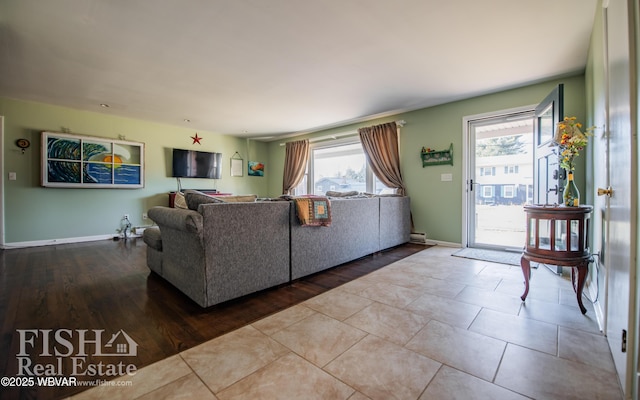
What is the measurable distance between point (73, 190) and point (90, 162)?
22.5 inches

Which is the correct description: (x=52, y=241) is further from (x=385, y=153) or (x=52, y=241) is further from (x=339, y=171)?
(x=385, y=153)

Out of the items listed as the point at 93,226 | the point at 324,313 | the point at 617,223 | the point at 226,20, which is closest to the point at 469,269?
the point at 617,223

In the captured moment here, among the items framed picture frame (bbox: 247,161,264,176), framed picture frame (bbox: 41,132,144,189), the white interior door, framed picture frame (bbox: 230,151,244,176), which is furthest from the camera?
framed picture frame (bbox: 247,161,264,176)

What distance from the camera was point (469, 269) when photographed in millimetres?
2990

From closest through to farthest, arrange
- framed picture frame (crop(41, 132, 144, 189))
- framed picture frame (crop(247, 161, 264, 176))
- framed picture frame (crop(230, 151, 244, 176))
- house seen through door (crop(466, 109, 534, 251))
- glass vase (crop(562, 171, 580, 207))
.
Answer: glass vase (crop(562, 171, 580, 207)), house seen through door (crop(466, 109, 534, 251)), framed picture frame (crop(41, 132, 144, 189)), framed picture frame (crop(230, 151, 244, 176)), framed picture frame (crop(247, 161, 264, 176))

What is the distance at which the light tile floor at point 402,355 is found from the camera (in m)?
1.18

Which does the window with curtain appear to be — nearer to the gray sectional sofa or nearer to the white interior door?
the gray sectional sofa

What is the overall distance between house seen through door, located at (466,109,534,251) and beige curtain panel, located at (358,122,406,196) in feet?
3.80

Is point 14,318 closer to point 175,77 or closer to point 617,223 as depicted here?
point 175,77

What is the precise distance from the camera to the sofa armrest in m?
1.89

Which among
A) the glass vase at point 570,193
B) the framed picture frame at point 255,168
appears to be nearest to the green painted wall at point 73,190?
the framed picture frame at point 255,168

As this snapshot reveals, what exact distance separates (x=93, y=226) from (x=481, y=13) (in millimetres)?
6478

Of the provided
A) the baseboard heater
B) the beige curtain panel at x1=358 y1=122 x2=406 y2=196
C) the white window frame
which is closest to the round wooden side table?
Answer: the white window frame

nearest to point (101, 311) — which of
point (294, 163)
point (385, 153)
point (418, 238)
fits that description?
point (418, 238)
